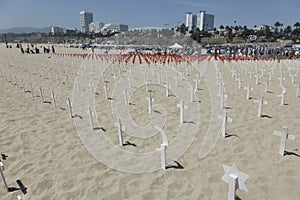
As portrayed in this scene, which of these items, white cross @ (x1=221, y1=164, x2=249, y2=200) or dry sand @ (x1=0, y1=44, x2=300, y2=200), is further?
dry sand @ (x1=0, y1=44, x2=300, y2=200)

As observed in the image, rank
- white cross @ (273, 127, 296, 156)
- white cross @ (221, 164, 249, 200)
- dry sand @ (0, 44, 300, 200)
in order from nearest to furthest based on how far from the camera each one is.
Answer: white cross @ (221, 164, 249, 200) < dry sand @ (0, 44, 300, 200) < white cross @ (273, 127, 296, 156)

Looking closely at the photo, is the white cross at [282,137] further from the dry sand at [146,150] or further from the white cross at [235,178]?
the white cross at [235,178]

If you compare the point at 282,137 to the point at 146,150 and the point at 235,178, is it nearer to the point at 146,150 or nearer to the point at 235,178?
the point at 235,178

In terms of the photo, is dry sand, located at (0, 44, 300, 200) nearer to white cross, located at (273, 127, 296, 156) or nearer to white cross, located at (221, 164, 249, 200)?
white cross, located at (273, 127, 296, 156)

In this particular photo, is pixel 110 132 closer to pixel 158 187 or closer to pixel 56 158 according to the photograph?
pixel 56 158

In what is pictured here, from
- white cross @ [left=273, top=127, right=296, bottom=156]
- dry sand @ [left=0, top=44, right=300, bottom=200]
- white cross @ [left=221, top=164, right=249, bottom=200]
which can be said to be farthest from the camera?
white cross @ [left=273, top=127, right=296, bottom=156]

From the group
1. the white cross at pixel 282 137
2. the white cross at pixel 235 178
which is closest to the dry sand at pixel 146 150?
the white cross at pixel 282 137

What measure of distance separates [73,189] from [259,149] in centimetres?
345

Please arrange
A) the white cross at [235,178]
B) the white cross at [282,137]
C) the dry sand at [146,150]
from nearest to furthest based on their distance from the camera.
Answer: the white cross at [235,178] < the dry sand at [146,150] < the white cross at [282,137]

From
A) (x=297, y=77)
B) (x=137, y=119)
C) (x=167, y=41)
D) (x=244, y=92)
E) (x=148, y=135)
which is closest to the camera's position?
(x=148, y=135)

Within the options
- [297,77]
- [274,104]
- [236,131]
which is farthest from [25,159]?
[297,77]

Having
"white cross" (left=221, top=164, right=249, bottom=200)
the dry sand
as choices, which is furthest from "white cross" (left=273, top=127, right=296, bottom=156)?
"white cross" (left=221, top=164, right=249, bottom=200)

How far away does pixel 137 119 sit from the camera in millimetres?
6285

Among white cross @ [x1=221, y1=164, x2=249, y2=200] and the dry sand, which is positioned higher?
white cross @ [x1=221, y1=164, x2=249, y2=200]
